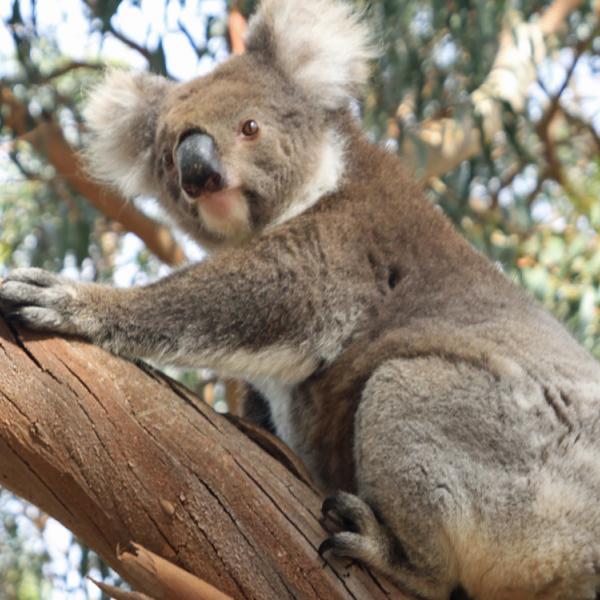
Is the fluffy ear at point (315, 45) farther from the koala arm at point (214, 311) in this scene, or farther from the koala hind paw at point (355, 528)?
the koala hind paw at point (355, 528)

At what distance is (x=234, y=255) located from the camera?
2.64 meters

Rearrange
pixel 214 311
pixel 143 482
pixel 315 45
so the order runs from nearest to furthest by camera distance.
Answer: pixel 143 482 < pixel 214 311 < pixel 315 45

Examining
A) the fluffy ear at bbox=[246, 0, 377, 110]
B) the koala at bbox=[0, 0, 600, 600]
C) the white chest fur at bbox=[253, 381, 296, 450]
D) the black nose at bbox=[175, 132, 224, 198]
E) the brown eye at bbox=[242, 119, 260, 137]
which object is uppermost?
the fluffy ear at bbox=[246, 0, 377, 110]

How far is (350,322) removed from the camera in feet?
8.70

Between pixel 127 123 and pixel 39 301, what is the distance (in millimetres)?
1185

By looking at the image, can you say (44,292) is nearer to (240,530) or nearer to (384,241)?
(240,530)

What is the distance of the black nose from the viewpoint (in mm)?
2857

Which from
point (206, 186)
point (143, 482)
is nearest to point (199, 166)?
point (206, 186)

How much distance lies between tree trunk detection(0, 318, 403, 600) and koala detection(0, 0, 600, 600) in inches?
3.5

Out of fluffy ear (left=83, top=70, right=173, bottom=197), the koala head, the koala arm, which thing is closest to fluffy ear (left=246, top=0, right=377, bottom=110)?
the koala head

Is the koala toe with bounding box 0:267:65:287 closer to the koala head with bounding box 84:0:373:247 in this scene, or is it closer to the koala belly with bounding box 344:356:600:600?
the koala head with bounding box 84:0:373:247

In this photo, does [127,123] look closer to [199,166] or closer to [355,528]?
[199,166]

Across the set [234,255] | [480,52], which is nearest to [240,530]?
[234,255]

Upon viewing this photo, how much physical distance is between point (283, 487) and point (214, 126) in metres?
1.19
